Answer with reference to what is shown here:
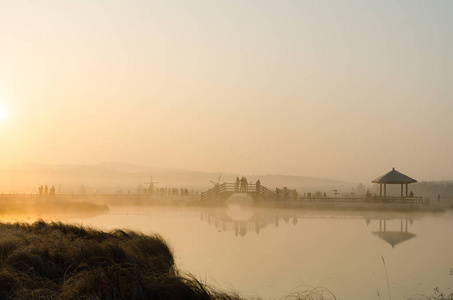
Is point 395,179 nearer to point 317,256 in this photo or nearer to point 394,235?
point 394,235

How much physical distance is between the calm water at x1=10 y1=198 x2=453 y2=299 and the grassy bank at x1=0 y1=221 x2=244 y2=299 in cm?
192

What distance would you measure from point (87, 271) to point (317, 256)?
33.7ft

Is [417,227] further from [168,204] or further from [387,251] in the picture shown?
[168,204]

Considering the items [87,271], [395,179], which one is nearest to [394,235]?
[87,271]

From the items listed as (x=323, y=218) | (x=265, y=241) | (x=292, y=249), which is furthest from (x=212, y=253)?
(x=323, y=218)

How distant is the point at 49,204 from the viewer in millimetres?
44062

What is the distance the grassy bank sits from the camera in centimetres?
886

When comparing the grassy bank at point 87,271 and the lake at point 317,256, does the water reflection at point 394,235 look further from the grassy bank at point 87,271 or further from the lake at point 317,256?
the grassy bank at point 87,271

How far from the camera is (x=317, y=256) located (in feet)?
61.9

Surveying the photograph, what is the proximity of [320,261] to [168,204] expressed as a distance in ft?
115

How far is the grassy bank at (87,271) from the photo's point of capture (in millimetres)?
8859

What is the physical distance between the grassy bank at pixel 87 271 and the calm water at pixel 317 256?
1.92 metres

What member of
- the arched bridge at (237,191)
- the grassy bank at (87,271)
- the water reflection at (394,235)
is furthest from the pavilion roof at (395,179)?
the grassy bank at (87,271)

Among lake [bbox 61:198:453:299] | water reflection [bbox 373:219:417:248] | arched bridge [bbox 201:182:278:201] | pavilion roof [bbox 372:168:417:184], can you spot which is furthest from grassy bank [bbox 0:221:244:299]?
arched bridge [bbox 201:182:278:201]
